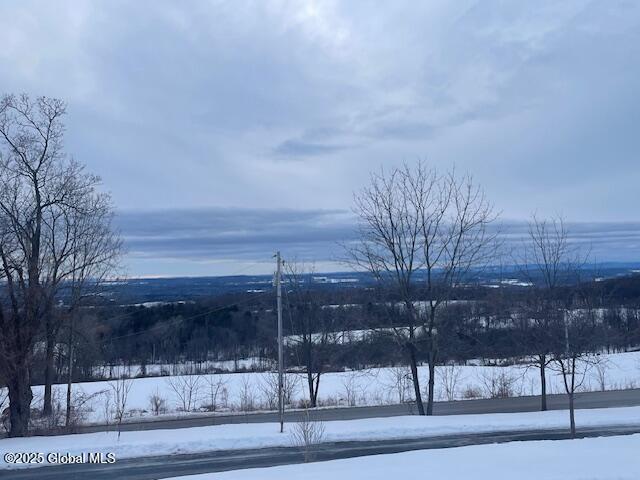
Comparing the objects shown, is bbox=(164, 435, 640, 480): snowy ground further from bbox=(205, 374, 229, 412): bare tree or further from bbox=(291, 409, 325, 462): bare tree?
bbox=(205, 374, 229, 412): bare tree

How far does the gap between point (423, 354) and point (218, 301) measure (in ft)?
67.6

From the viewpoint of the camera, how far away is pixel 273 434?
1795cm

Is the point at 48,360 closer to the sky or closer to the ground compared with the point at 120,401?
closer to the sky

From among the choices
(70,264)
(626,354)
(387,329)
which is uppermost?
(70,264)

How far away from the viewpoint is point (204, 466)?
46.6 feet

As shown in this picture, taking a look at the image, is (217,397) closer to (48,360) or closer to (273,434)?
(48,360)

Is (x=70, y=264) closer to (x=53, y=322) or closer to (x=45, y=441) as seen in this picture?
Result: (x=53, y=322)

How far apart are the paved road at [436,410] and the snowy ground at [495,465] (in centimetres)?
1224

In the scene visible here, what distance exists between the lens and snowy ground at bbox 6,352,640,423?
101 feet

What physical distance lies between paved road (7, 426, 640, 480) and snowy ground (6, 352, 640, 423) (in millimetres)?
9724

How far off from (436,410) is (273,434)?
9.87m

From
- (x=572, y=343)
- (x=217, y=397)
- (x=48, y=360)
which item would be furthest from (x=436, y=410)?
(x=48, y=360)

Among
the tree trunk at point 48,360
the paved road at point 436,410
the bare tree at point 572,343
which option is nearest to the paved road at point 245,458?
the bare tree at point 572,343

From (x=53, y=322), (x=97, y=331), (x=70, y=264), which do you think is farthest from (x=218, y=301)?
(x=53, y=322)
